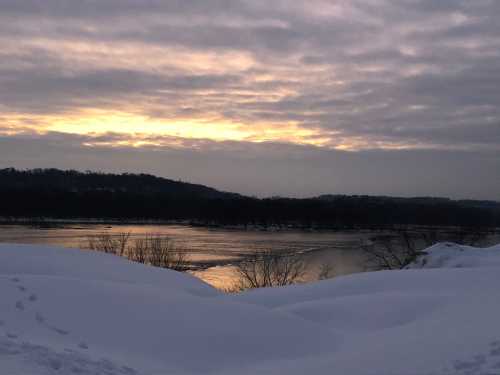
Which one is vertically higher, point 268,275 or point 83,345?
point 83,345

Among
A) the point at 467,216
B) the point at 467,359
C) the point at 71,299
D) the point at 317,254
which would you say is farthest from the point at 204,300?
the point at 467,216

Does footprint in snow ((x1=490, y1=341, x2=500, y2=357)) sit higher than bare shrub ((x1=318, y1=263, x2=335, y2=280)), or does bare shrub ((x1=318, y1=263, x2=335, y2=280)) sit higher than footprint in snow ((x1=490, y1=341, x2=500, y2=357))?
footprint in snow ((x1=490, y1=341, x2=500, y2=357))

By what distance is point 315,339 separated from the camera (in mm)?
7797

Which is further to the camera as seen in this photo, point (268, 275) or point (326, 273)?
point (326, 273)

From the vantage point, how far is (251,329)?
7.80m

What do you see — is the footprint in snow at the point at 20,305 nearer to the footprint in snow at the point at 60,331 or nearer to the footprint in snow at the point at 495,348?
the footprint in snow at the point at 60,331

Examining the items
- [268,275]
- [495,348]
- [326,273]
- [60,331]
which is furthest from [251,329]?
[326,273]

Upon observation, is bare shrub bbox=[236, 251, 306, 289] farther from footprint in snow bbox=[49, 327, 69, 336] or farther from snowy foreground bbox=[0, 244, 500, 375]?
footprint in snow bbox=[49, 327, 69, 336]

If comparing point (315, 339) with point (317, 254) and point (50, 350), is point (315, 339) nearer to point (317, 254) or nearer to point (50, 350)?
point (50, 350)

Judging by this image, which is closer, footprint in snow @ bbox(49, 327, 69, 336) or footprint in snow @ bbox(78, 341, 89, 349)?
footprint in snow @ bbox(78, 341, 89, 349)

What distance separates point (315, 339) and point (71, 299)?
10.9ft

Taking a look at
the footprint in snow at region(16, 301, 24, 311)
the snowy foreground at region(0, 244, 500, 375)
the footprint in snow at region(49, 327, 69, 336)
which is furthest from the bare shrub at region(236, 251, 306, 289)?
the footprint in snow at region(49, 327, 69, 336)

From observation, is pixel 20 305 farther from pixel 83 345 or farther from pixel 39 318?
pixel 83 345

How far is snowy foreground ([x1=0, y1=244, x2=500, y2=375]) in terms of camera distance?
5.94m
